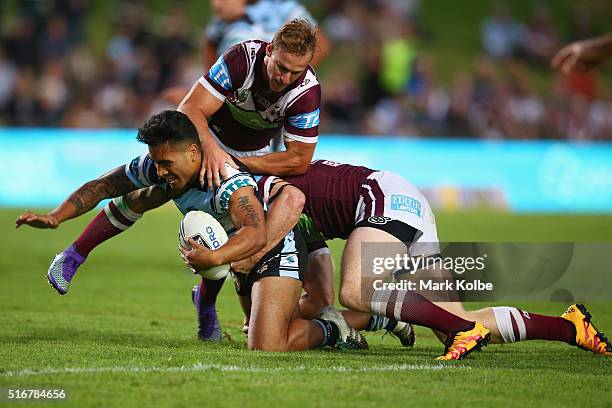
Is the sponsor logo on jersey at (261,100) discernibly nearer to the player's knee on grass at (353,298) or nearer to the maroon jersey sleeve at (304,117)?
the maroon jersey sleeve at (304,117)

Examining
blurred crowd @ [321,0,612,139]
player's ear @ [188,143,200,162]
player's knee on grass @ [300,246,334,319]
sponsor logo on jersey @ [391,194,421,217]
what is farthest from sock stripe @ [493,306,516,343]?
blurred crowd @ [321,0,612,139]

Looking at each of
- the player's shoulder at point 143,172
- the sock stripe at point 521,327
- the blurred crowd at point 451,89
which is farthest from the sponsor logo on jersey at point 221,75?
the blurred crowd at point 451,89

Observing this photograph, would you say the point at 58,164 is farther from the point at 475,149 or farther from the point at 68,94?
the point at 475,149

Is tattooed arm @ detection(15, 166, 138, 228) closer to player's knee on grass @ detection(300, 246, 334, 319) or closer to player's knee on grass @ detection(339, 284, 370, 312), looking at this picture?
player's knee on grass @ detection(300, 246, 334, 319)

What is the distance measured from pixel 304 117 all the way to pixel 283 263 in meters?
1.14

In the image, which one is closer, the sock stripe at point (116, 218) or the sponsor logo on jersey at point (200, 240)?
the sponsor logo on jersey at point (200, 240)

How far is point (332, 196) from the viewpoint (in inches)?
283

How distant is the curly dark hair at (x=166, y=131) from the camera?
642cm

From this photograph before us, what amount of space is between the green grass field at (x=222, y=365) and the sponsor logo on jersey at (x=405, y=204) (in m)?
0.96

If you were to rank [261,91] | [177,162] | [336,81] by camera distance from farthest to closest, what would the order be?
[336,81] < [261,91] < [177,162]

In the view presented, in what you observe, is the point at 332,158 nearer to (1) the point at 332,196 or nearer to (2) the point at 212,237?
(1) the point at 332,196

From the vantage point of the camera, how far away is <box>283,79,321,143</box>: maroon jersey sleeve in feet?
23.7

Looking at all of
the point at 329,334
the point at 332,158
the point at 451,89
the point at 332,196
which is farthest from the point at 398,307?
the point at 451,89

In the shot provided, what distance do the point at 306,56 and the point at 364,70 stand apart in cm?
1477
